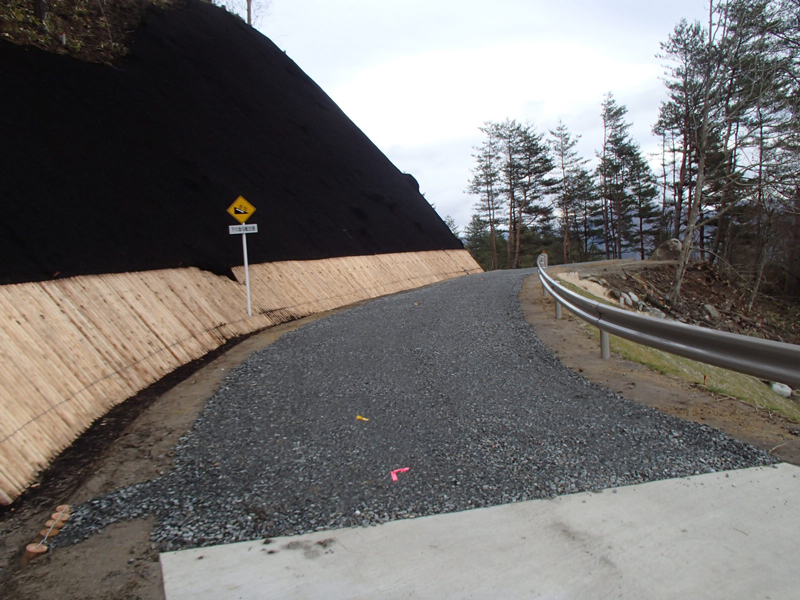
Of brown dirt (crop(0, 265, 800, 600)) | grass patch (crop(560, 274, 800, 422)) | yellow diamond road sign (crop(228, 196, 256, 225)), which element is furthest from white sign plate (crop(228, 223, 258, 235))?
grass patch (crop(560, 274, 800, 422))

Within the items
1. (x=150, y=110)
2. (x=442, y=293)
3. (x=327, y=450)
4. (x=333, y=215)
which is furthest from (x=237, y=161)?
(x=327, y=450)

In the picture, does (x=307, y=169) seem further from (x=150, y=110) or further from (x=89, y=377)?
(x=89, y=377)

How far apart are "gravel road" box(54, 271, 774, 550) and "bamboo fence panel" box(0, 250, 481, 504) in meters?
1.20

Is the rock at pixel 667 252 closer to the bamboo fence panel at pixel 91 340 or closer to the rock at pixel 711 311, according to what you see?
the rock at pixel 711 311

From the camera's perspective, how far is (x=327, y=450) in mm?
4180

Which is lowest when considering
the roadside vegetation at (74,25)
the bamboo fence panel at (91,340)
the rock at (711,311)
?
the rock at (711,311)

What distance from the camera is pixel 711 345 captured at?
398 centimetres

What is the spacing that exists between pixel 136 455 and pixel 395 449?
2362 mm

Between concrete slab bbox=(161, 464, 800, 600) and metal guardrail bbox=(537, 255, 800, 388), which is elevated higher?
metal guardrail bbox=(537, 255, 800, 388)

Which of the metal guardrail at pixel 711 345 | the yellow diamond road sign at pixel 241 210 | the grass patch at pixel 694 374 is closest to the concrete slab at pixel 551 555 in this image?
the metal guardrail at pixel 711 345

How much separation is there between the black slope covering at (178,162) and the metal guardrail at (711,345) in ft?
22.8

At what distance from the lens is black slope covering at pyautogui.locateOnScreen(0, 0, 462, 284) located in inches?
305

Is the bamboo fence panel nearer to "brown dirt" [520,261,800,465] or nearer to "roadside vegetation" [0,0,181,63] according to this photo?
"brown dirt" [520,261,800,465]

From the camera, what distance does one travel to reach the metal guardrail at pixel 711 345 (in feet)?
10.6
